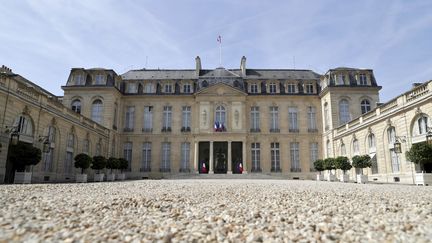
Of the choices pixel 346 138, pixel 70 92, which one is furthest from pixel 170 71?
pixel 346 138

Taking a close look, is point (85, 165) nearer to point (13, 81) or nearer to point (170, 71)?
point (13, 81)

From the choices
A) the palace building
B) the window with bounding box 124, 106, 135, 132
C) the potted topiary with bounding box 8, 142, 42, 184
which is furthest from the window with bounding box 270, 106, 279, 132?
the potted topiary with bounding box 8, 142, 42, 184

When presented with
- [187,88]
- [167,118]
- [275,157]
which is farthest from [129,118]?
[275,157]

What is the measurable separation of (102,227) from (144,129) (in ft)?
97.4

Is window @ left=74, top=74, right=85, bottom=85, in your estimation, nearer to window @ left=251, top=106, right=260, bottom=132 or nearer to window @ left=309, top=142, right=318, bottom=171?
window @ left=251, top=106, right=260, bottom=132

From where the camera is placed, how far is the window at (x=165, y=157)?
A: 31.8 metres

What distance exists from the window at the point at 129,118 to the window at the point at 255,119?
13206 millimetres

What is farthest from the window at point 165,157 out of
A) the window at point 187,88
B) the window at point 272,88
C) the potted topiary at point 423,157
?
the potted topiary at point 423,157

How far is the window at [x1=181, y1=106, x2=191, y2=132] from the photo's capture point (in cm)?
3262

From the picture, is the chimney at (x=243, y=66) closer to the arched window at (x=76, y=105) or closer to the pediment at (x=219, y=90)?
the pediment at (x=219, y=90)

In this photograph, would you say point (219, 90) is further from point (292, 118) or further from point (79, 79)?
point (79, 79)

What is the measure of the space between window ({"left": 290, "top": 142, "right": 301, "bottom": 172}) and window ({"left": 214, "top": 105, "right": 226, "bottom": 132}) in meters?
7.69

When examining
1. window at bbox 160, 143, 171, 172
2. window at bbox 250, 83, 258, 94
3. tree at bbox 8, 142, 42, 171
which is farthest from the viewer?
window at bbox 250, 83, 258, 94

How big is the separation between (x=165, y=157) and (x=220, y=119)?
7.23 meters
